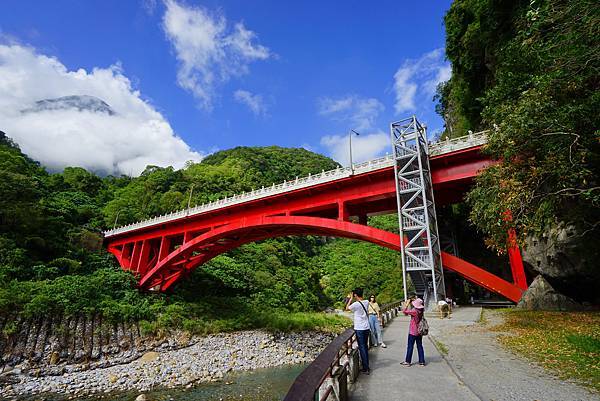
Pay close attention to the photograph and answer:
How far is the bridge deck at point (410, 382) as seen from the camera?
4203 mm

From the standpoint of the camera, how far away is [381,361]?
619 cm

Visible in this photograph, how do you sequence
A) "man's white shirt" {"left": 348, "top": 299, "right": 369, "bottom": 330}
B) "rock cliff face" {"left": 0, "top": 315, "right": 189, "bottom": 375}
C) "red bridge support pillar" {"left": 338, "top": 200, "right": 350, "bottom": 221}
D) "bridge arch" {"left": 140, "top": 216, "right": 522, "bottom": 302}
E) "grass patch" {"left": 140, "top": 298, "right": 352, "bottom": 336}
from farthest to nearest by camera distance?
"grass patch" {"left": 140, "top": 298, "right": 352, "bottom": 336}
"red bridge support pillar" {"left": 338, "top": 200, "right": 350, "bottom": 221}
"rock cliff face" {"left": 0, "top": 315, "right": 189, "bottom": 375}
"bridge arch" {"left": 140, "top": 216, "right": 522, "bottom": 302}
"man's white shirt" {"left": 348, "top": 299, "right": 369, "bottom": 330}

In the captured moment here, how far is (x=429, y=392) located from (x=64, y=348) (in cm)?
1892

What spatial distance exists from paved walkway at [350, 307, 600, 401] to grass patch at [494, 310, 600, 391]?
0.36 m

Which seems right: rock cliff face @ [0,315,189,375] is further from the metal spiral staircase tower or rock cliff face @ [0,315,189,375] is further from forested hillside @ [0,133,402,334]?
the metal spiral staircase tower

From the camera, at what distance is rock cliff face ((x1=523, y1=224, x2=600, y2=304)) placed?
9.66 metres

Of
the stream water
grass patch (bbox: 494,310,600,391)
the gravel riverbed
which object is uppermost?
grass patch (bbox: 494,310,600,391)

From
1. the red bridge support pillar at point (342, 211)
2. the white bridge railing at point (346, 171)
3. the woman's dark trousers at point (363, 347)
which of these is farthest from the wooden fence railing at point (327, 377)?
the red bridge support pillar at point (342, 211)

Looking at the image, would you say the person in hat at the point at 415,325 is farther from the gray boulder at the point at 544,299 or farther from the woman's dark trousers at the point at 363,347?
the gray boulder at the point at 544,299

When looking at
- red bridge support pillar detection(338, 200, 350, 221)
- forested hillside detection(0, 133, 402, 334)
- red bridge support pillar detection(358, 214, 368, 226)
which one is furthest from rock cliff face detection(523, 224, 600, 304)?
forested hillside detection(0, 133, 402, 334)

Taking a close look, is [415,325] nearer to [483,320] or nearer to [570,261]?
[483,320]

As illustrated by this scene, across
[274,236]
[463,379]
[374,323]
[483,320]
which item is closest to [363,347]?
[463,379]

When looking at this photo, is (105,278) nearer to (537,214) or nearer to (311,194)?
(311,194)

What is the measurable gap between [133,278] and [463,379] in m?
25.8
